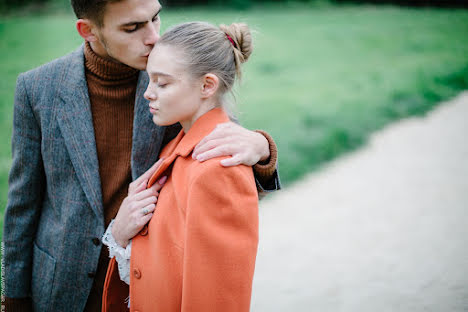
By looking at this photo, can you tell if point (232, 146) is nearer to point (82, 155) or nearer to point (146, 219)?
point (146, 219)

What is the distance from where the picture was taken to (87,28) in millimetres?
2035

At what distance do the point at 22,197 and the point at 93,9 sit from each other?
0.97 meters

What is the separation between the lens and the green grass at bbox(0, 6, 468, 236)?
7.54 m

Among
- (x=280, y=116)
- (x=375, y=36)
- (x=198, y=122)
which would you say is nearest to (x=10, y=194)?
(x=198, y=122)

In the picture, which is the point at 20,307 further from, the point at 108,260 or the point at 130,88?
the point at 130,88

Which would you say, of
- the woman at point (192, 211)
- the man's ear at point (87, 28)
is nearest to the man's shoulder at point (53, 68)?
the man's ear at point (87, 28)

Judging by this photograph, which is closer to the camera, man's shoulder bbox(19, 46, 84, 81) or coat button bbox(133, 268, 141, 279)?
coat button bbox(133, 268, 141, 279)

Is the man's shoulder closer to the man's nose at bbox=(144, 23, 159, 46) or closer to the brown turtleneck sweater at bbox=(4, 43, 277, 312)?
the brown turtleneck sweater at bbox=(4, 43, 277, 312)

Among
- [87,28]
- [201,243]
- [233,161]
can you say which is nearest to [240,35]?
[233,161]

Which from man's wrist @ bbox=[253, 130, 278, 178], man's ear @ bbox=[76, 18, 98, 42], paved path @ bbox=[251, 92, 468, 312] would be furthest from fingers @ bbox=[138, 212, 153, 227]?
paved path @ bbox=[251, 92, 468, 312]

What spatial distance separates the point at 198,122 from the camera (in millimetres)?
1897

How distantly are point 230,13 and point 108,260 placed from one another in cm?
2142

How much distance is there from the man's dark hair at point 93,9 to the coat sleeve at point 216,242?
35.2 inches

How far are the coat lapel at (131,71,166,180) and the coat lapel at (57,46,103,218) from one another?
0.61 ft
